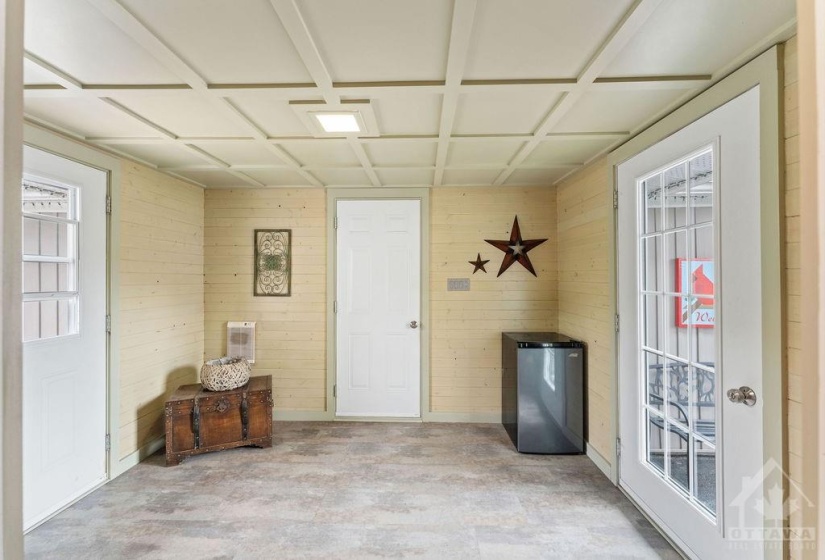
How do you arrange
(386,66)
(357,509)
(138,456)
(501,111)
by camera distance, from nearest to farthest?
1. (386,66)
2. (501,111)
3. (357,509)
4. (138,456)

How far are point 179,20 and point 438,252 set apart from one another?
2714 millimetres

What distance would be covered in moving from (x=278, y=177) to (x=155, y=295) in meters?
1.41

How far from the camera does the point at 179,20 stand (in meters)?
1.33

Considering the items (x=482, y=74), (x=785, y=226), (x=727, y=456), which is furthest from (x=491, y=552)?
(x=482, y=74)

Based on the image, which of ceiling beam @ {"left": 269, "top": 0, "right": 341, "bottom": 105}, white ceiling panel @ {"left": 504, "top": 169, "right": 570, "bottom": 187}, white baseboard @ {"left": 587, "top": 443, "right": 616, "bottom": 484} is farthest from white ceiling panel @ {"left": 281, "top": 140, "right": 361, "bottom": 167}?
white baseboard @ {"left": 587, "top": 443, "right": 616, "bottom": 484}

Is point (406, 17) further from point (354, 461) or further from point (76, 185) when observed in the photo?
point (354, 461)

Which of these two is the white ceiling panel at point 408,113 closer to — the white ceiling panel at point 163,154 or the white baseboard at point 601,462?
the white ceiling panel at point 163,154

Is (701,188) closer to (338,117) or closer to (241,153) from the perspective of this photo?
(338,117)

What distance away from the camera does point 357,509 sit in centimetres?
232

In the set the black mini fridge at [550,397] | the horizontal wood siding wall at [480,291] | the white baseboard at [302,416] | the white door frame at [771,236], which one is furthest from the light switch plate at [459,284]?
the white door frame at [771,236]

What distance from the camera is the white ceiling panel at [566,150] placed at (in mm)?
2455

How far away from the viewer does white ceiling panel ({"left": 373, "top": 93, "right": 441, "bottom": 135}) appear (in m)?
1.87

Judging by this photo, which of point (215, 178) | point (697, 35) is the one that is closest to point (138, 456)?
point (215, 178)

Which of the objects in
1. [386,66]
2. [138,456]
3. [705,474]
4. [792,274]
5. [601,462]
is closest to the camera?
[792,274]
